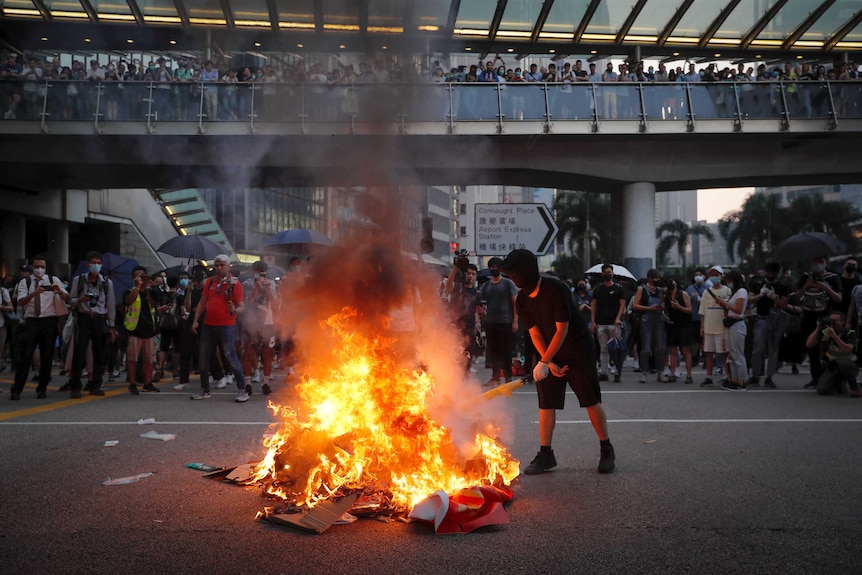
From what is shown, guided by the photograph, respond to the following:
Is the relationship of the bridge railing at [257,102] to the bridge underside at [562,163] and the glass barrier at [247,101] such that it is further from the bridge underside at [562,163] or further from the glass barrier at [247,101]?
the bridge underside at [562,163]

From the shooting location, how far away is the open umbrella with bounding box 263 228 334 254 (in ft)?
21.9

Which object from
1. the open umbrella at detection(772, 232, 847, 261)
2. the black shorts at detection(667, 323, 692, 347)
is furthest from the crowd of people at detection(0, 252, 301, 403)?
the open umbrella at detection(772, 232, 847, 261)

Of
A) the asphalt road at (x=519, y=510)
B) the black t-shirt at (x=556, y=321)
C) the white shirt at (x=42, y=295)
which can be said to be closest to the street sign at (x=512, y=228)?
the asphalt road at (x=519, y=510)

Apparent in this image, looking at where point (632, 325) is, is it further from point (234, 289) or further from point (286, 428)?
point (286, 428)

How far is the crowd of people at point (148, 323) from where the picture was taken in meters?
9.84

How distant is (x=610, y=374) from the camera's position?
13922 mm

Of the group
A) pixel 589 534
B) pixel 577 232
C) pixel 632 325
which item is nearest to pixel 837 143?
pixel 632 325

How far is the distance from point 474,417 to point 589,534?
5.76 ft

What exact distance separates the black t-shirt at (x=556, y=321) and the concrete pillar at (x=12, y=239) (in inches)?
980

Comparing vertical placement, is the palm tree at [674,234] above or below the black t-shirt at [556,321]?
above

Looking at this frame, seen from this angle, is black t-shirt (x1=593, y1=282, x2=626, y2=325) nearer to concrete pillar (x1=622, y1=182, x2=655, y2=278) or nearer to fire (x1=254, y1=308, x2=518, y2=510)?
fire (x1=254, y1=308, x2=518, y2=510)

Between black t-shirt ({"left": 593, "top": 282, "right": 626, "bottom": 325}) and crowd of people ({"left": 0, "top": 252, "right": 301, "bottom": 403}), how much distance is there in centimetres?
522

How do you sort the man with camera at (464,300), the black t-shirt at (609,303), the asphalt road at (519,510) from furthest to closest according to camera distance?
1. the black t-shirt at (609,303)
2. the man with camera at (464,300)
3. the asphalt road at (519,510)

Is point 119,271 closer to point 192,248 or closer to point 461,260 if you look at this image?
point 192,248
